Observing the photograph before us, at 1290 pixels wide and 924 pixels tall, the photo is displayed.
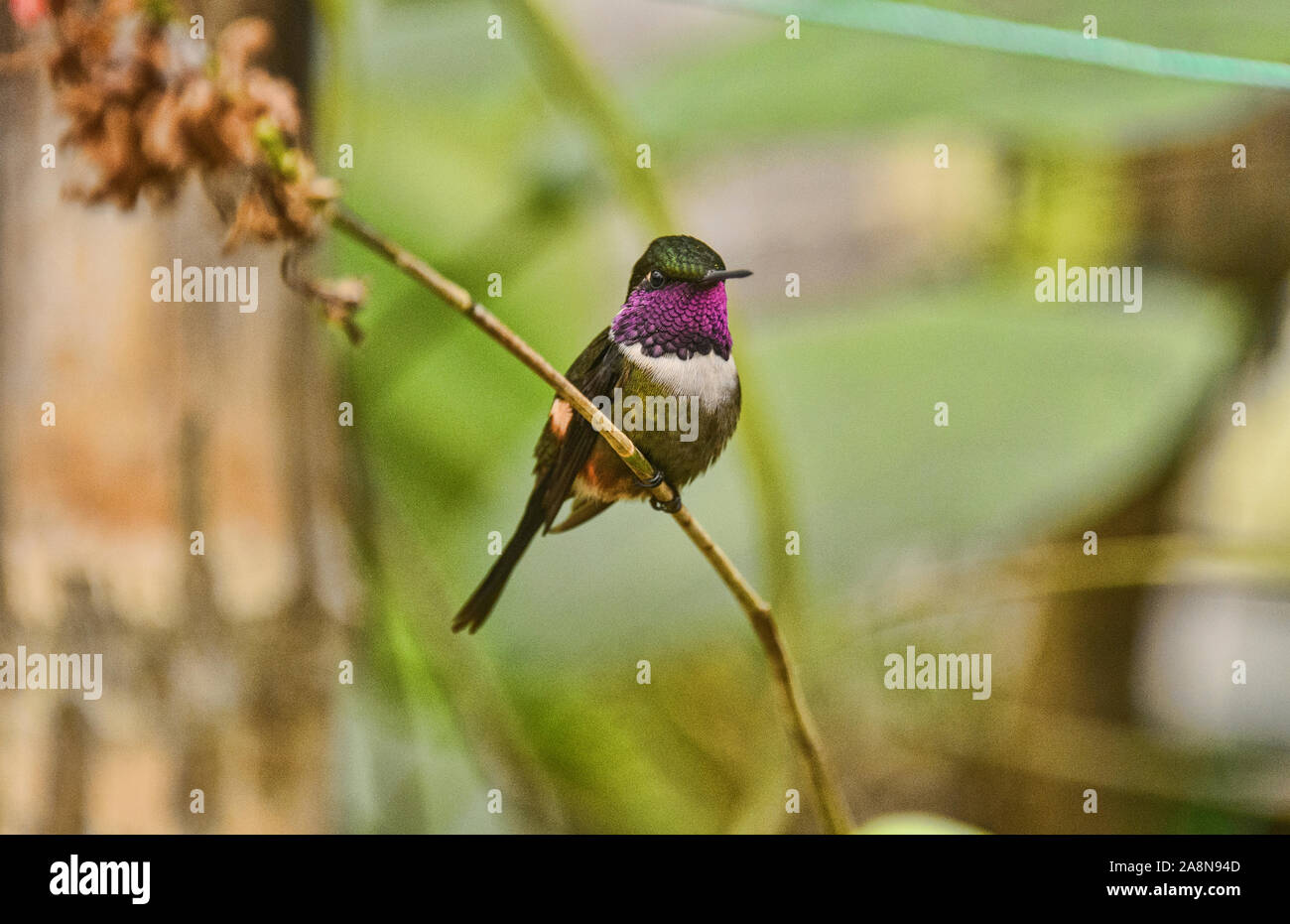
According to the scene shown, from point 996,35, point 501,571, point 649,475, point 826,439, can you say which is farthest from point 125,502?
point 996,35

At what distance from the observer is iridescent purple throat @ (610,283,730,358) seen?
47 centimetres

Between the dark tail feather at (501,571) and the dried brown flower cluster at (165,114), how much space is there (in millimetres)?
165

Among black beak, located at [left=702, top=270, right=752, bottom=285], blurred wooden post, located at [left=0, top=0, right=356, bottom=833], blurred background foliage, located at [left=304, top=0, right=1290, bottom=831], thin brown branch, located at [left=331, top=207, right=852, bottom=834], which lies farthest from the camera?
blurred background foliage, located at [left=304, top=0, right=1290, bottom=831]

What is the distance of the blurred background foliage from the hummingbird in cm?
18

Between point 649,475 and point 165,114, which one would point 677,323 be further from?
point 165,114

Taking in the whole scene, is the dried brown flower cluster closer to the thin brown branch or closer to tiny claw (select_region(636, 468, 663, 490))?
the thin brown branch

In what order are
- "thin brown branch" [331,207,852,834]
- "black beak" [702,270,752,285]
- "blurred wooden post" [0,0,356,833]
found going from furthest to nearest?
"blurred wooden post" [0,0,356,833] → "black beak" [702,270,752,285] → "thin brown branch" [331,207,852,834]

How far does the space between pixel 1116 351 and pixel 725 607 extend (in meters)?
0.33

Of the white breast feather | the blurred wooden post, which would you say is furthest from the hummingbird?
the blurred wooden post

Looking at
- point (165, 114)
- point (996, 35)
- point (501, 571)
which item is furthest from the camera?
point (996, 35)

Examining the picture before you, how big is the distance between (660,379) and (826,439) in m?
0.37

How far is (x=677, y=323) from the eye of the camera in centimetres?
47

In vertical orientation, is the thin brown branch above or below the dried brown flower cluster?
below

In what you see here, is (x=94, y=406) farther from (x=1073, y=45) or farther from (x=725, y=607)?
(x=1073, y=45)
